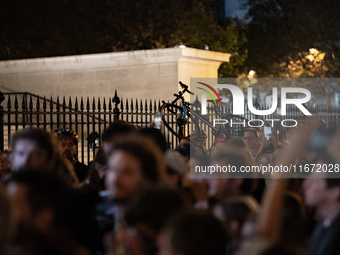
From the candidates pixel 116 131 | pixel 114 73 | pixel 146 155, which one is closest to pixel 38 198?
pixel 146 155

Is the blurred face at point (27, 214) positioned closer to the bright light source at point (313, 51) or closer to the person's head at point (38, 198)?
the person's head at point (38, 198)

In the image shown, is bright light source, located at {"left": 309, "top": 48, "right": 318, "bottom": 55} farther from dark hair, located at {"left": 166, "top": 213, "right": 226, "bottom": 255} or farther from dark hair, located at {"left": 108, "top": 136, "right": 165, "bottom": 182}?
dark hair, located at {"left": 166, "top": 213, "right": 226, "bottom": 255}

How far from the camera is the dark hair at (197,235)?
6.01 ft

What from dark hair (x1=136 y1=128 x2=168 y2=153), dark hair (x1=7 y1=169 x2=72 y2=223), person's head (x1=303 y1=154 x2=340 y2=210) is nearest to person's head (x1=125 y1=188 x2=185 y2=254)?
dark hair (x1=7 y1=169 x2=72 y2=223)

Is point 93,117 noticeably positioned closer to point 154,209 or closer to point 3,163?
point 3,163

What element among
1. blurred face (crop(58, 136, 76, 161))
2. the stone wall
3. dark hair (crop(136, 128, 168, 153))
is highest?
the stone wall

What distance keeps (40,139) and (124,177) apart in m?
1.07

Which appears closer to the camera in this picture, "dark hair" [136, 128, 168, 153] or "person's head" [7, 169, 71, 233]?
"person's head" [7, 169, 71, 233]

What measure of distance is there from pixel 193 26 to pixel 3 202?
71.9 ft

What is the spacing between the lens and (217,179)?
3.07m

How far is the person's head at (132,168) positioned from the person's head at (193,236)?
2.29 feet

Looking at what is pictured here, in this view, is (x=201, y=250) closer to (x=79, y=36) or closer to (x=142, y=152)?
(x=142, y=152)

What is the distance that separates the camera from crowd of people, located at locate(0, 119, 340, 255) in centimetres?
189

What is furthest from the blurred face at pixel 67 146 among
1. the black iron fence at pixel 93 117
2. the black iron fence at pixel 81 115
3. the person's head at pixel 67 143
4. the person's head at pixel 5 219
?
the person's head at pixel 5 219
